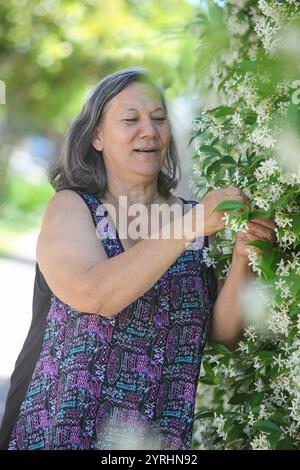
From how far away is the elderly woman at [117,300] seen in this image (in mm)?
2602

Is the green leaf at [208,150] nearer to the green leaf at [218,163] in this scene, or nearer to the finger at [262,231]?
the green leaf at [218,163]

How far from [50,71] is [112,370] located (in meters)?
11.5

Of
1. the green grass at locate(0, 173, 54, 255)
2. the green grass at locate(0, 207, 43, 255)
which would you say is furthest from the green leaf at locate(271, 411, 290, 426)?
the green grass at locate(0, 173, 54, 255)

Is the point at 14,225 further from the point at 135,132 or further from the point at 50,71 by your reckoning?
the point at 135,132

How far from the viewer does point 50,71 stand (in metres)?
13.8

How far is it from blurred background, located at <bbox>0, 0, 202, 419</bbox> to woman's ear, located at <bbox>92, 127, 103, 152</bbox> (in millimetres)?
309

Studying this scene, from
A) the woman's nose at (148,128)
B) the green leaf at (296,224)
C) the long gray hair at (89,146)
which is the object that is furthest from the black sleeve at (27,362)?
the green leaf at (296,224)

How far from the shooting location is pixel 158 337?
2846mm

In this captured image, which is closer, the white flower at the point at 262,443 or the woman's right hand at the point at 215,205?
the woman's right hand at the point at 215,205

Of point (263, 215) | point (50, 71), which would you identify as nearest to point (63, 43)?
point (50, 71)

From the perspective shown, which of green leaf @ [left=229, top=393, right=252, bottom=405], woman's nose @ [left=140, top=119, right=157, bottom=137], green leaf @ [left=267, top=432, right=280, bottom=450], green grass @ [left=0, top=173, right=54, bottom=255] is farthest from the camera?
green grass @ [left=0, top=173, right=54, bottom=255]

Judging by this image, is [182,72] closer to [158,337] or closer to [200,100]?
[200,100]

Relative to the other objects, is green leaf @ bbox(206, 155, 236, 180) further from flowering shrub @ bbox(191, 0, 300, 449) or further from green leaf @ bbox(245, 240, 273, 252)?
green leaf @ bbox(245, 240, 273, 252)

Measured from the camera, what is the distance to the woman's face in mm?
2963
